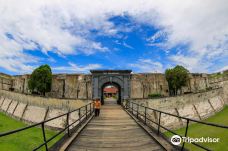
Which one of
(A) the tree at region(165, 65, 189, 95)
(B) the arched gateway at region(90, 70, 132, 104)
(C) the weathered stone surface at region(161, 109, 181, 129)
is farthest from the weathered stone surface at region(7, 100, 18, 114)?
(A) the tree at region(165, 65, 189, 95)

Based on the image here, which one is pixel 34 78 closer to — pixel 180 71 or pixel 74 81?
pixel 74 81

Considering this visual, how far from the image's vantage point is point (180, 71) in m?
31.1

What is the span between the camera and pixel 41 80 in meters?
32.9

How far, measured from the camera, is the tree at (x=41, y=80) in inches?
1288

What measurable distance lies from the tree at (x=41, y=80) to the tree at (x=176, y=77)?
60.0ft

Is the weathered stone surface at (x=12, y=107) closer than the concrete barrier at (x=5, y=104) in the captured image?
Yes

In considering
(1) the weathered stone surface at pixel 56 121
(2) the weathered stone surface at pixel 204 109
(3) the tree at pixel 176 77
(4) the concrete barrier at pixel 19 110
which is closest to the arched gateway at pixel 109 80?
(1) the weathered stone surface at pixel 56 121

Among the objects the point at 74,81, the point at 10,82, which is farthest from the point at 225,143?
the point at 10,82

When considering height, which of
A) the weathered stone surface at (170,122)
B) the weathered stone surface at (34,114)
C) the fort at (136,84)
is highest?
the fort at (136,84)

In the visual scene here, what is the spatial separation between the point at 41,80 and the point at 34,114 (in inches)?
313

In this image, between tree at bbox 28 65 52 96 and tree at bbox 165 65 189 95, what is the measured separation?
18286 millimetres

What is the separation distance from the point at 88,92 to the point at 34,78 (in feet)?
30.4

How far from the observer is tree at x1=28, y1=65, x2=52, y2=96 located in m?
32.7

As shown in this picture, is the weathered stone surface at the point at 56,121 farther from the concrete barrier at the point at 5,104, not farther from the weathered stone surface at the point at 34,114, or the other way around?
the concrete barrier at the point at 5,104
